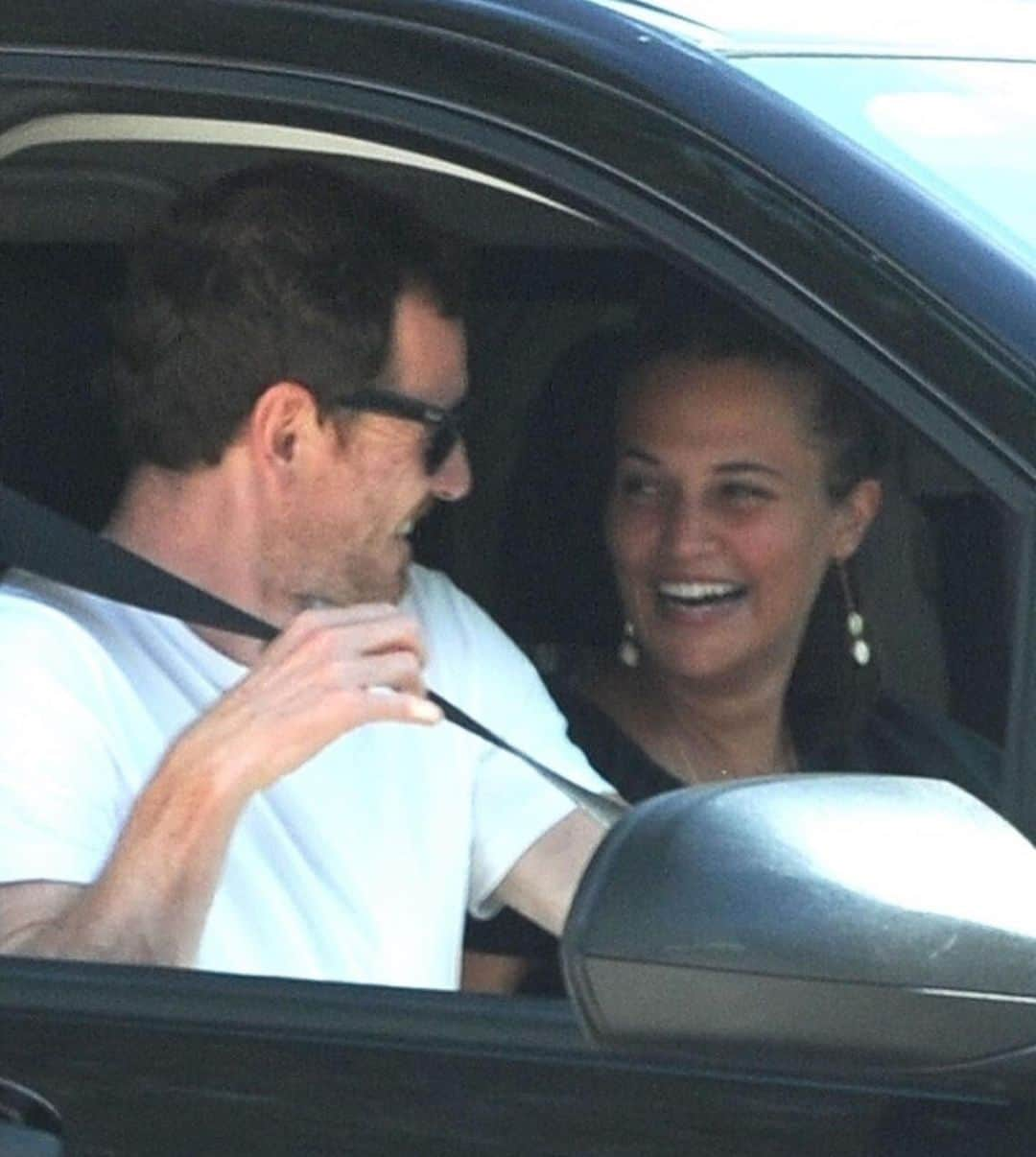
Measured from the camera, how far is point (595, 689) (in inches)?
129

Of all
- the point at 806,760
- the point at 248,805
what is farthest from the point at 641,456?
the point at 248,805

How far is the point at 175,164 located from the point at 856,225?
0.88 meters

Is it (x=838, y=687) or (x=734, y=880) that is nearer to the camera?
(x=734, y=880)

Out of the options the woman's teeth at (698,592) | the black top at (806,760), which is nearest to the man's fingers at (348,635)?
the black top at (806,760)

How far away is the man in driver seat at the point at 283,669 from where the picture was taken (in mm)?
2576

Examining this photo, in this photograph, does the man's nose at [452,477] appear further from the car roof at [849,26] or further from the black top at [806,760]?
the car roof at [849,26]

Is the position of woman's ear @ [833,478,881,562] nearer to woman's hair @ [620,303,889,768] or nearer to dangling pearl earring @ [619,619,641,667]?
woman's hair @ [620,303,889,768]

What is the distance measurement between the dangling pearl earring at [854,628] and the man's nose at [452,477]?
1.34ft

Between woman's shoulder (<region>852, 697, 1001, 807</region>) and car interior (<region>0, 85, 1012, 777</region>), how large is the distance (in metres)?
0.03

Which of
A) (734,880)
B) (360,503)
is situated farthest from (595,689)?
(734,880)

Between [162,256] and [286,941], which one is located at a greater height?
[162,256]

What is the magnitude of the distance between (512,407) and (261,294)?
16.9 inches

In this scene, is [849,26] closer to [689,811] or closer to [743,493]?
[743,493]

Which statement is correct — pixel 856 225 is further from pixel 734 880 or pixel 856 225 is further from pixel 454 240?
pixel 454 240
